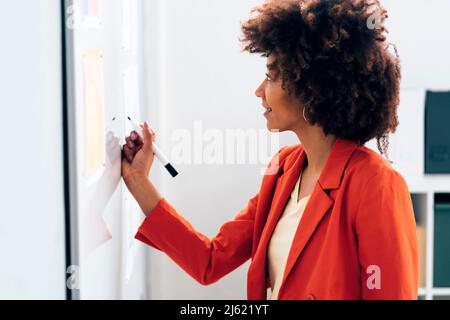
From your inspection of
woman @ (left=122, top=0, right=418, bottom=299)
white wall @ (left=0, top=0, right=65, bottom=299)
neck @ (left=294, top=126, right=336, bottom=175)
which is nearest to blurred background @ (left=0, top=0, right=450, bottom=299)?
white wall @ (left=0, top=0, right=65, bottom=299)

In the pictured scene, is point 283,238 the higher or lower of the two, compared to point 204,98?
lower

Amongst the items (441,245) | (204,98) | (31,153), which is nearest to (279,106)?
(31,153)

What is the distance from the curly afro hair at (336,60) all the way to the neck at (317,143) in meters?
0.04

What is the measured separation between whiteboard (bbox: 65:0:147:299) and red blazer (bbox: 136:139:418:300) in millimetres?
162

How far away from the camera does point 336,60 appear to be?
45.2 inches

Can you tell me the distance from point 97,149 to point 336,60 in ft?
1.63

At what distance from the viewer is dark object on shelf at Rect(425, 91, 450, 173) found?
2172 millimetres

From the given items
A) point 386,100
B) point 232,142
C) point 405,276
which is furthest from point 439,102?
point 405,276

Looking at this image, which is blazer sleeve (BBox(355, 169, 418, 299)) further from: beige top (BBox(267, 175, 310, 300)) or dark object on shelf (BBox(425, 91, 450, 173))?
dark object on shelf (BBox(425, 91, 450, 173))

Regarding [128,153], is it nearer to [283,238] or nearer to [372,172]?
[283,238]

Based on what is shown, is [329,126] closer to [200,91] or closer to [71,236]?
[71,236]

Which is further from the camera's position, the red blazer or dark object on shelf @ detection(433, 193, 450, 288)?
dark object on shelf @ detection(433, 193, 450, 288)

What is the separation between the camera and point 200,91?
229 cm

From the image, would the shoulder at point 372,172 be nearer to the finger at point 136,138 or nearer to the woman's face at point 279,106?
the woman's face at point 279,106
